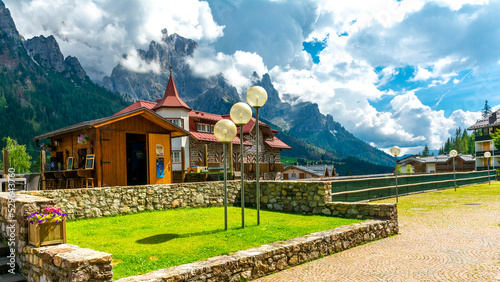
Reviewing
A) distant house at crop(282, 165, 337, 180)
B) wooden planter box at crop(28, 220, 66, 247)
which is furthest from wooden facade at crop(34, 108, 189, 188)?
distant house at crop(282, 165, 337, 180)

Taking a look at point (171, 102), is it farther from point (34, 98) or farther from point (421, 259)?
point (34, 98)

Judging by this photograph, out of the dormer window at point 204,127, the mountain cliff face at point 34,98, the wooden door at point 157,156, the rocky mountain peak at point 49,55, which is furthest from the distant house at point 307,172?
the rocky mountain peak at point 49,55

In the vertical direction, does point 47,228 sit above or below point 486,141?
below

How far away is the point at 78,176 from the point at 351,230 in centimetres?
1099

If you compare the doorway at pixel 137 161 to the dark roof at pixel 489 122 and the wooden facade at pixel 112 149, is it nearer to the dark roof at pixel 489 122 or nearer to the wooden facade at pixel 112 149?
the wooden facade at pixel 112 149

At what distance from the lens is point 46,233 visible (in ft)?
18.0

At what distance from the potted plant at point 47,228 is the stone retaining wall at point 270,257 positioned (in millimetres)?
1539

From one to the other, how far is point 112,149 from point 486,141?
7077 cm

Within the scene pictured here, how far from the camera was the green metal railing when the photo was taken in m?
17.5

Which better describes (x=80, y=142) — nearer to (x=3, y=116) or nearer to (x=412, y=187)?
(x=412, y=187)

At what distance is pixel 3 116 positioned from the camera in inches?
4464

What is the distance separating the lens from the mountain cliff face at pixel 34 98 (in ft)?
379

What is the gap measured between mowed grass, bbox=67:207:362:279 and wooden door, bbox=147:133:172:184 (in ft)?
12.2

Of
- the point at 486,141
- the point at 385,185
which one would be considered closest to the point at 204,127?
the point at 385,185
